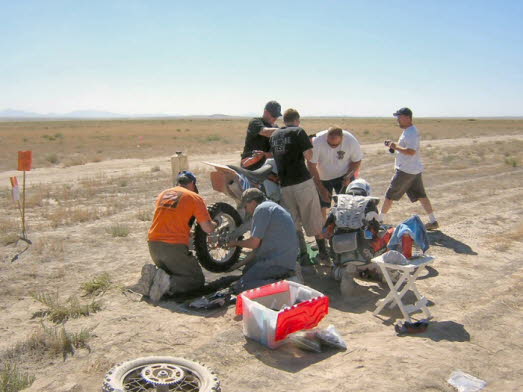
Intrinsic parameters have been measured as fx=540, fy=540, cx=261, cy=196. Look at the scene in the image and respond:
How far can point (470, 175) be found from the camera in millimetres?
15508

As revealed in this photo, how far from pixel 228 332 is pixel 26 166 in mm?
5563

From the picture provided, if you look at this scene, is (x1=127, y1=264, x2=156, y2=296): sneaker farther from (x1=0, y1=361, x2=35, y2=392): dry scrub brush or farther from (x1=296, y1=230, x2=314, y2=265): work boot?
(x1=296, y1=230, x2=314, y2=265): work boot

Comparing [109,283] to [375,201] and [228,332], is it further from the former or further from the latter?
[375,201]

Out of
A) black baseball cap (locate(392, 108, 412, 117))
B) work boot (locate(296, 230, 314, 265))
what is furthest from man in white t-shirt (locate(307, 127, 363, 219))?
black baseball cap (locate(392, 108, 412, 117))

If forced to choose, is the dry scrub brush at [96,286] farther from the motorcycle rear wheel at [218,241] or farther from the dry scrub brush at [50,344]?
the dry scrub brush at [50,344]

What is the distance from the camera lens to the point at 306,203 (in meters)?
6.71

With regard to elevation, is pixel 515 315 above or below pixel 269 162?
below

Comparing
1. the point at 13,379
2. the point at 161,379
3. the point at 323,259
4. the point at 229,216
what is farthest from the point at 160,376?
the point at 323,259

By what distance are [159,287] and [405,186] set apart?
4545 mm

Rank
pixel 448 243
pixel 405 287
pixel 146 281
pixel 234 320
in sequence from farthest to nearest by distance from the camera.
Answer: pixel 448 243 → pixel 146 281 → pixel 405 287 → pixel 234 320

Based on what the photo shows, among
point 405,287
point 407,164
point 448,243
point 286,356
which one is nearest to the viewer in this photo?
point 286,356

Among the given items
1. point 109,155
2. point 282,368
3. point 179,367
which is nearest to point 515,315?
point 282,368

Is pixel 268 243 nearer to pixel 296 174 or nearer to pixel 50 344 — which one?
pixel 296 174

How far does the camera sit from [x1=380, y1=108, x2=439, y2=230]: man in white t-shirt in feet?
26.9
